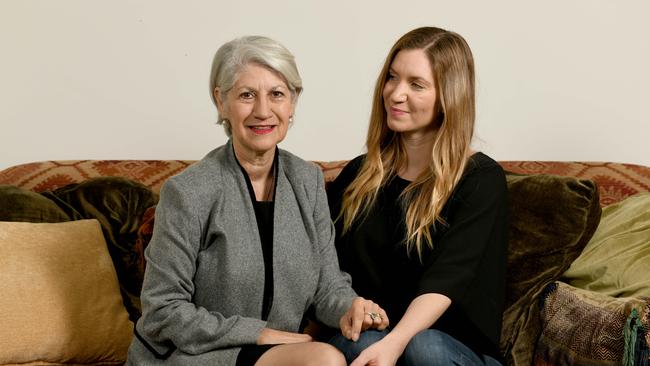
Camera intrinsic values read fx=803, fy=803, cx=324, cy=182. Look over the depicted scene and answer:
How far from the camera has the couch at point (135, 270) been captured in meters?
2.28

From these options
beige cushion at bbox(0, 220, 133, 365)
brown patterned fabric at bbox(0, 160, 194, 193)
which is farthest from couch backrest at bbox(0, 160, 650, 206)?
beige cushion at bbox(0, 220, 133, 365)

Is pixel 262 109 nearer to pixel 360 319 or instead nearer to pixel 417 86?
pixel 417 86

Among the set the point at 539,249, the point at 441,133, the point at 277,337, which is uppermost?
the point at 441,133

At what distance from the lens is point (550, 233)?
240cm

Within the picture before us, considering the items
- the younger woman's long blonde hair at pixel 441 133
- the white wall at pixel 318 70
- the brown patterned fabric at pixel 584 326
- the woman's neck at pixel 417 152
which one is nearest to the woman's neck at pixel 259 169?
the younger woman's long blonde hair at pixel 441 133

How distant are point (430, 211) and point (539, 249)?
434mm

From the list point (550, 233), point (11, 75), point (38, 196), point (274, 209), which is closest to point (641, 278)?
point (550, 233)

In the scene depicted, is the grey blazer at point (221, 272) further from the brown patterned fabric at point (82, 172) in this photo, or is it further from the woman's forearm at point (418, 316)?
the brown patterned fabric at point (82, 172)

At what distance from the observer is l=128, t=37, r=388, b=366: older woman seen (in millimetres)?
1920

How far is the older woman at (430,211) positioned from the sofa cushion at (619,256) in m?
0.39

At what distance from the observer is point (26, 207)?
102 inches

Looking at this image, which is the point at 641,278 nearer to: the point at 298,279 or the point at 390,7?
the point at 298,279

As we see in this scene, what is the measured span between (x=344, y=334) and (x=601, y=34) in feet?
5.83

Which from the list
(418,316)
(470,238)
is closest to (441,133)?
(470,238)
